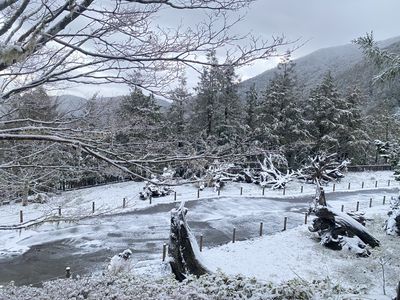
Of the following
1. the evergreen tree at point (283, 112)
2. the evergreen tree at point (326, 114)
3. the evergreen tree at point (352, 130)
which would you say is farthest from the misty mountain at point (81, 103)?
the evergreen tree at point (352, 130)

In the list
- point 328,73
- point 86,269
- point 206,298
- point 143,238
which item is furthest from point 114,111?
point 328,73

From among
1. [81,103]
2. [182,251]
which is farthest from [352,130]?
[81,103]

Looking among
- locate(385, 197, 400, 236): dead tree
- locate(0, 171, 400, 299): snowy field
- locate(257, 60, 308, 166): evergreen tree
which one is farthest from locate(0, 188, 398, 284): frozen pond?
locate(257, 60, 308, 166): evergreen tree

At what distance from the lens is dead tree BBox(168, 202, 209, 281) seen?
8.06 meters

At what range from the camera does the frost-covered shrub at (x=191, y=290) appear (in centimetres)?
410

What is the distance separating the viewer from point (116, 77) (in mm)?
4934

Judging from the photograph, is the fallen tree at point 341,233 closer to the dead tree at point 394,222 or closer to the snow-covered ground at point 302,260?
the snow-covered ground at point 302,260

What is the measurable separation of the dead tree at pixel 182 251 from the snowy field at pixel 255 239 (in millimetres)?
455

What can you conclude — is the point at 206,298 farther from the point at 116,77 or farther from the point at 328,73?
the point at 328,73

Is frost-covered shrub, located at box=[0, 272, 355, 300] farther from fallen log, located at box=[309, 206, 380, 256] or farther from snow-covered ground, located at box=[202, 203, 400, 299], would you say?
fallen log, located at box=[309, 206, 380, 256]

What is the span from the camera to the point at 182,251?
828cm

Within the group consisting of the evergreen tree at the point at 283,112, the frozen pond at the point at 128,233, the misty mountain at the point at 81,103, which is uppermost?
the evergreen tree at the point at 283,112

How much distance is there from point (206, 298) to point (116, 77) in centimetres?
314

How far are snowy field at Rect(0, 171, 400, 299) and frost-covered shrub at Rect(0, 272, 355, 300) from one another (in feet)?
2.54
